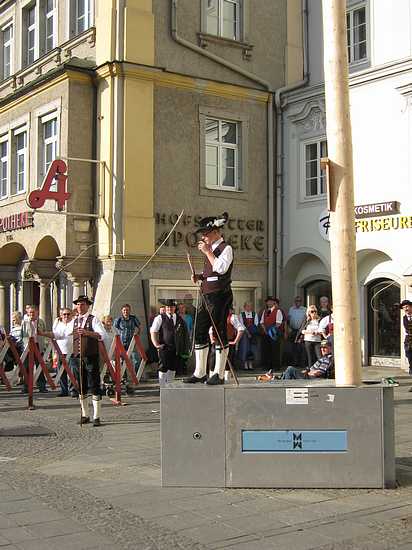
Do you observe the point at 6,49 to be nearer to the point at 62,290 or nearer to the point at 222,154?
the point at 62,290

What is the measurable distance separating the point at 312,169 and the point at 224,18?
184 inches

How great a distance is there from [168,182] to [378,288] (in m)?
5.73

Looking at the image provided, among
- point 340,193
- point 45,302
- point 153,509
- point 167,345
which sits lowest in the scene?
point 153,509

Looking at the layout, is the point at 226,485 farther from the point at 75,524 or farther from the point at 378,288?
the point at 378,288

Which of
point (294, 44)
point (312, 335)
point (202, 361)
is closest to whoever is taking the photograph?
point (202, 361)

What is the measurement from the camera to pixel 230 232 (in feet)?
65.5

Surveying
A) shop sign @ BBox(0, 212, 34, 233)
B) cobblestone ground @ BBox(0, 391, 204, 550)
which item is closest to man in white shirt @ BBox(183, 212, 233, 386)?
cobblestone ground @ BBox(0, 391, 204, 550)

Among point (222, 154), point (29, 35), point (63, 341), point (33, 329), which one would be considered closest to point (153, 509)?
point (63, 341)

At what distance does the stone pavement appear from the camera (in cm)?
555

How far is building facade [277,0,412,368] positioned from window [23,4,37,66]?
7663mm

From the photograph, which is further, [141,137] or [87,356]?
[141,137]

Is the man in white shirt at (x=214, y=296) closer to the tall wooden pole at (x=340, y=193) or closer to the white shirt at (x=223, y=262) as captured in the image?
the white shirt at (x=223, y=262)

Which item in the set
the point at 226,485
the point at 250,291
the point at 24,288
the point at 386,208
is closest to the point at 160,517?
the point at 226,485

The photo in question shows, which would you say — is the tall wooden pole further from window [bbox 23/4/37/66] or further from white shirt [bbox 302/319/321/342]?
window [bbox 23/4/37/66]
